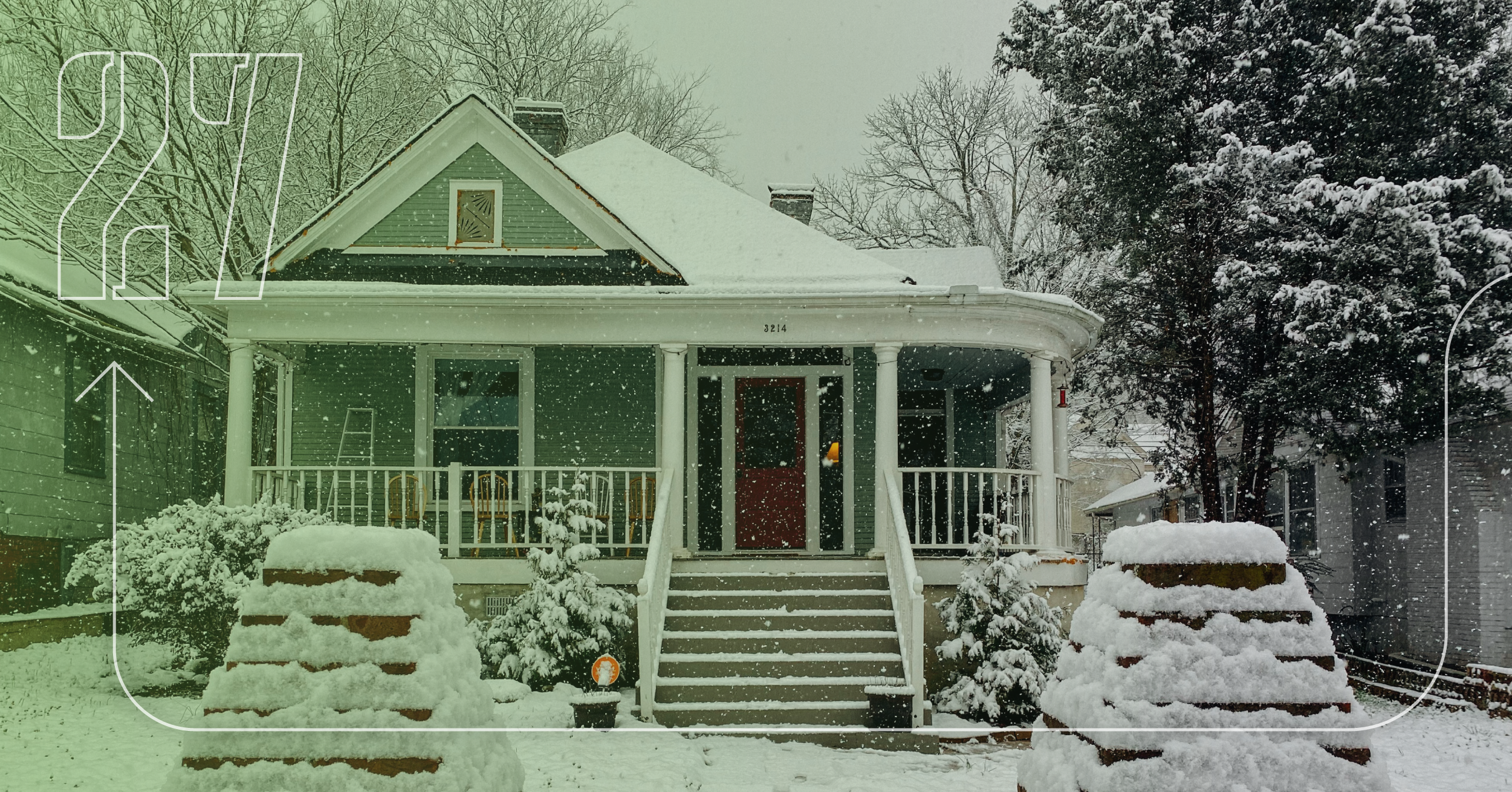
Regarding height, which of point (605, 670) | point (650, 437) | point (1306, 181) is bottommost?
point (605, 670)

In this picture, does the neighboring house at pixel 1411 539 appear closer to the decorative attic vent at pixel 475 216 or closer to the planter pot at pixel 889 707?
the planter pot at pixel 889 707

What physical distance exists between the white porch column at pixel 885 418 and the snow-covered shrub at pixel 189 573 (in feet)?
14.4

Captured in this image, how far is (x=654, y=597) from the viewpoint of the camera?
23.2ft

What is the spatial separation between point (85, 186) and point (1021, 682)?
6045 millimetres

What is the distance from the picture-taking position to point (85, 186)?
476 centimetres

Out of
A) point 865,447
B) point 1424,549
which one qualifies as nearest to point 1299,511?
point 1424,549

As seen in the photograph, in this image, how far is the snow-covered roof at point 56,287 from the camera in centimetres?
493

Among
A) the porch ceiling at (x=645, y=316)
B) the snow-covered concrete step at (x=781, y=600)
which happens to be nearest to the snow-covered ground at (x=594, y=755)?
the snow-covered concrete step at (x=781, y=600)

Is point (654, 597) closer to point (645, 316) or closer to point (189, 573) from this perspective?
point (645, 316)

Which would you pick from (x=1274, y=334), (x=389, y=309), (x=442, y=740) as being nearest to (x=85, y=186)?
(x=389, y=309)

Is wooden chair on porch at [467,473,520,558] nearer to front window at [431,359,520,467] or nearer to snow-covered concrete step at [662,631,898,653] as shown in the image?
front window at [431,359,520,467]

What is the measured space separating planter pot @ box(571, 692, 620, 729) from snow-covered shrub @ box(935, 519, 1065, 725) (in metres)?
2.40

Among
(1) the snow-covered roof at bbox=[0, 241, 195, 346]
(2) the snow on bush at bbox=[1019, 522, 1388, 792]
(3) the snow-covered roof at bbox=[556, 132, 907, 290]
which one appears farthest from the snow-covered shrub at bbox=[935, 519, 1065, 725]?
(1) the snow-covered roof at bbox=[0, 241, 195, 346]

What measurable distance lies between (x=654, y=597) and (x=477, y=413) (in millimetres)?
3006
